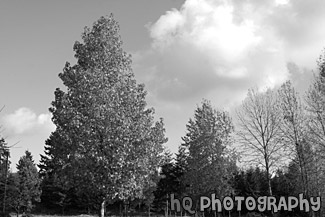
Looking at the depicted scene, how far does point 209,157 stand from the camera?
1340 inches

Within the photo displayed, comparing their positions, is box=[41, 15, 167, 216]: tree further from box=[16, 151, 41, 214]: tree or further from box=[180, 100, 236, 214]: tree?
box=[16, 151, 41, 214]: tree

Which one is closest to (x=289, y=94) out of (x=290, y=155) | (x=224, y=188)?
(x=290, y=155)

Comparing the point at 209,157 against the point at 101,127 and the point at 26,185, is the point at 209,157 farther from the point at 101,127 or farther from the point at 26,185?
the point at 26,185

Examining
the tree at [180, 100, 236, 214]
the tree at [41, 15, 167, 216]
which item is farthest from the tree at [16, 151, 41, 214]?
the tree at [41, 15, 167, 216]

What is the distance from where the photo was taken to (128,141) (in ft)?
62.3

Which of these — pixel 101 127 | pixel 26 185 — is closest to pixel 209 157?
pixel 101 127

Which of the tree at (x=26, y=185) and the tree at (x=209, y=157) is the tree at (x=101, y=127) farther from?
the tree at (x=26, y=185)

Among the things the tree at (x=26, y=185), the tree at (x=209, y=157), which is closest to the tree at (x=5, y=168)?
the tree at (x=26, y=185)

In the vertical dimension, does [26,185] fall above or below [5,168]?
below

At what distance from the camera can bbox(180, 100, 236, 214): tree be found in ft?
109

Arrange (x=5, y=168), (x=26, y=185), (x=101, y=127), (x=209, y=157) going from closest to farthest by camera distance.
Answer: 1. (x=101, y=127)
2. (x=209, y=157)
3. (x=26, y=185)
4. (x=5, y=168)

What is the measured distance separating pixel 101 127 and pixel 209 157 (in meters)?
17.7

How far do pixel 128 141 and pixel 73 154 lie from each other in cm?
308

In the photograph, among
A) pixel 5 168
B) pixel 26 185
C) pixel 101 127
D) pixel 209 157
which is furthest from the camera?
pixel 5 168
